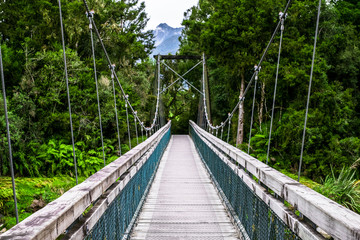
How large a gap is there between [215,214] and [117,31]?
1362 cm

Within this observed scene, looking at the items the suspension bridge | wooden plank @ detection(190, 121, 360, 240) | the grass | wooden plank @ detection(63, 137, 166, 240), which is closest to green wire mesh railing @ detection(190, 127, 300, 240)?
the suspension bridge

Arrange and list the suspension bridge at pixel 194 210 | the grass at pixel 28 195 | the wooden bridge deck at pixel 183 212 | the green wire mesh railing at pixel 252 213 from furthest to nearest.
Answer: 1. the grass at pixel 28 195
2. the wooden bridge deck at pixel 183 212
3. the green wire mesh railing at pixel 252 213
4. the suspension bridge at pixel 194 210

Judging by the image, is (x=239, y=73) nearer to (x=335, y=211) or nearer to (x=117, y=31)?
(x=117, y=31)

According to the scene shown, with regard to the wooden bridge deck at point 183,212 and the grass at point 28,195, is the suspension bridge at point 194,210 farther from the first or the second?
the grass at point 28,195

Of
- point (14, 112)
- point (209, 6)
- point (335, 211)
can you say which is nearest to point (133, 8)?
point (209, 6)

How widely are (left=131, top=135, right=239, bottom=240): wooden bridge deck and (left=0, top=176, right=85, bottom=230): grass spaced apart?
3.62 meters

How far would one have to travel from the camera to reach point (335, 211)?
108 centimetres

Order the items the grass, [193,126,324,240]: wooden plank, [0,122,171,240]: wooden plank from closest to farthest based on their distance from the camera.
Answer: [0,122,171,240]: wooden plank → [193,126,324,240]: wooden plank → the grass

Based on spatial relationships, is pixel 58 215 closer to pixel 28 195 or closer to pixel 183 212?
pixel 183 212

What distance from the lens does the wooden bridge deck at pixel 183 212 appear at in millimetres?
2660

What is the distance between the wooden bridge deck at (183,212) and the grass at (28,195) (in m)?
3.62

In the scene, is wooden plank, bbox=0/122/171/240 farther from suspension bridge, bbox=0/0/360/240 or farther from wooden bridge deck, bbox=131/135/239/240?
wooden bridge deck, bbox=131/135/239/240

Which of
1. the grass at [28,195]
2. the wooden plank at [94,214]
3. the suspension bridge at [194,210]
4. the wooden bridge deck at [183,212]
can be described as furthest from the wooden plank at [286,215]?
the grass at [28,195]

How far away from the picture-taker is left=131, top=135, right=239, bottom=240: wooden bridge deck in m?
2.66
